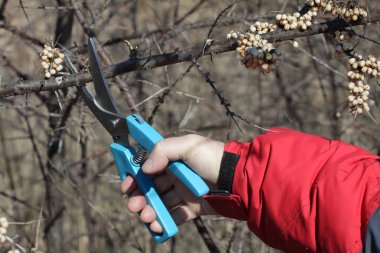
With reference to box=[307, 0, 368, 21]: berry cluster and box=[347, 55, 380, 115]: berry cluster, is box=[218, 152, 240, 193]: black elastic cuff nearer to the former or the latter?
box=[347, 55, 380, 115]: berry cluster

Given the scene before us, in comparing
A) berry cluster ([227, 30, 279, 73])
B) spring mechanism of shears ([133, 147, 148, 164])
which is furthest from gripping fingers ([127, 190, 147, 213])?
berry cluster ([227, 30, 279, 73])

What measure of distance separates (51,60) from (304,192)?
2.34 ft

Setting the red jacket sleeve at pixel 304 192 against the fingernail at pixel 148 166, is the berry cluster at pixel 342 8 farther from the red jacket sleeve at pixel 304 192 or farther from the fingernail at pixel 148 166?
the fingernail at pixel 148 166

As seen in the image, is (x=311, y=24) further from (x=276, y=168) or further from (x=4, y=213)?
(x=4, y=213)

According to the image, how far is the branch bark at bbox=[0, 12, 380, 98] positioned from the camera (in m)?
1.46

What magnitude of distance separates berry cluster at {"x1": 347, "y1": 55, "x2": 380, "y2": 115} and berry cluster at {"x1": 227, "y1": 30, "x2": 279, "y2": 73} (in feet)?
0.73

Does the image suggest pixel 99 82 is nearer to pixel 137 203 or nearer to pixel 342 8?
pixel 137 203

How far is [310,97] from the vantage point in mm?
4785

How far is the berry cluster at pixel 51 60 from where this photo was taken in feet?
4.79

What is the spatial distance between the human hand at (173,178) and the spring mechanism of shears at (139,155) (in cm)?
5

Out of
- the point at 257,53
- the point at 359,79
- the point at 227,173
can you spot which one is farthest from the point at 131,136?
the point at 359,79

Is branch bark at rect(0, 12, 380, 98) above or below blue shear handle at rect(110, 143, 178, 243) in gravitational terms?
above

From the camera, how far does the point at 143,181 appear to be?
5.38ft

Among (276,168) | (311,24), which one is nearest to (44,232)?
(276,168)
